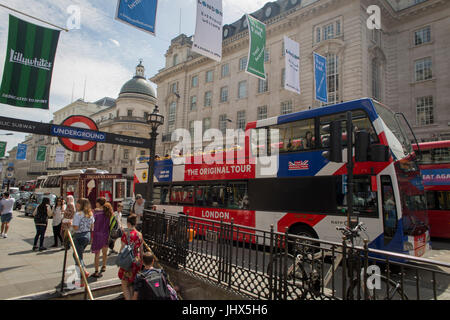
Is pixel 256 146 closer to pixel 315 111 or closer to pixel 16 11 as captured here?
pixel 315 111

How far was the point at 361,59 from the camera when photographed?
23.6 metres

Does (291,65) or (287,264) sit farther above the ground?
(291,65)

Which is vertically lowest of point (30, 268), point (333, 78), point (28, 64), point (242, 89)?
point (30, 268)

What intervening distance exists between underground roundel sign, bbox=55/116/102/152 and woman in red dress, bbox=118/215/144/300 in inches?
167

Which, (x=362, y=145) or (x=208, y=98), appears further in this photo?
(x=208, y=98)

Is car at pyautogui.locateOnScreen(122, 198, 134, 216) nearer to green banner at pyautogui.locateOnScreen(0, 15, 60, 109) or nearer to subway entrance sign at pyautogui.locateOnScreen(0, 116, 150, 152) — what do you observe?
subway entrance sign at pyautogui.locateOnScreen(0, 116, 150, 152)

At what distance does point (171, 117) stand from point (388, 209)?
38.4 m

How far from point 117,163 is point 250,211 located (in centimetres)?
5326

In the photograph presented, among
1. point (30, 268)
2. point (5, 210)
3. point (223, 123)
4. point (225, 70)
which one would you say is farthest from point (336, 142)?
point (225, 70)

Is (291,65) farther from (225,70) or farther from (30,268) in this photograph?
(225,70)

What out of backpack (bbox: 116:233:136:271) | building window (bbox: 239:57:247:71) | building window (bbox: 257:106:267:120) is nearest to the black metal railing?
backpack (bbox: 116:233:136:271)

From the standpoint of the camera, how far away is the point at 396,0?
2836 centimetres

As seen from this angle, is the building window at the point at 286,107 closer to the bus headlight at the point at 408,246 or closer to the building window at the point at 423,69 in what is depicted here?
the building window at the point at 423,69
